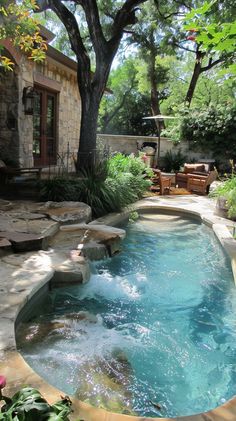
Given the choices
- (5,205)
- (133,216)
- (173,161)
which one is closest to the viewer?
(5,205)

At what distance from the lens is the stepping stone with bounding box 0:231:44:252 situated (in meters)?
Result: 4.53

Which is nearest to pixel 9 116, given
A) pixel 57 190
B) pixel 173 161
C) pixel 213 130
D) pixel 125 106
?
pixel 57 190

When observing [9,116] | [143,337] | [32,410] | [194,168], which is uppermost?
[9,116]

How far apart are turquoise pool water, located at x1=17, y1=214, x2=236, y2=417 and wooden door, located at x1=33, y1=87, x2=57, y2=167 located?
17.1ft

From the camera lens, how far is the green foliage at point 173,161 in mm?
14258

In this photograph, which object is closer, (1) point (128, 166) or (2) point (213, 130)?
(1) point (128, 166)

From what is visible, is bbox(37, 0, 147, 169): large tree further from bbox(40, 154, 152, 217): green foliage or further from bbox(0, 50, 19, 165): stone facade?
bbox(0, 50, 19, 165): stone facade

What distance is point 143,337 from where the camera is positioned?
3.50 m

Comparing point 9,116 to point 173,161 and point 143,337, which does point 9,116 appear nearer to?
point 143,337

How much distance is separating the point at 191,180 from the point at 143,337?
304 inches

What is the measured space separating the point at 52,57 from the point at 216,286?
6627mm

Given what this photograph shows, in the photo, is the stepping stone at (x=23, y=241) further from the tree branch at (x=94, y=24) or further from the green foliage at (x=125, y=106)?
the green foliage at (x=125, y=106)

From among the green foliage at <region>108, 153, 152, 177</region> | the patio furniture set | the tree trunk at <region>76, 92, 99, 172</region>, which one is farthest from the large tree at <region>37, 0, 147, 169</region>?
the patio furniture set

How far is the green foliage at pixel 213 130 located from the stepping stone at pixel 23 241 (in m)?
10.6
